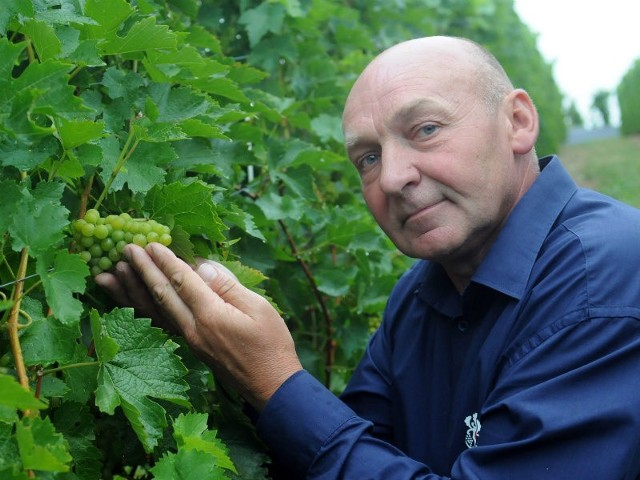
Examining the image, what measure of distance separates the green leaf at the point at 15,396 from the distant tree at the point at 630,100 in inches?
1128

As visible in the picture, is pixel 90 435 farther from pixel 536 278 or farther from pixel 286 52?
pixel 286 52

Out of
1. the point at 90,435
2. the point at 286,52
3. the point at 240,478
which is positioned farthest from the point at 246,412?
the point at 286,52

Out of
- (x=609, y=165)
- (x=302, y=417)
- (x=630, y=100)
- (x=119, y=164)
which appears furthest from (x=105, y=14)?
(x=630, y=100)

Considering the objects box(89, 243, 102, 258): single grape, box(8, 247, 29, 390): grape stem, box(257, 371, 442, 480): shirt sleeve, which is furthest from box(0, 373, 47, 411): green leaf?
box(257, 371, 442, 480): shirt sleeve

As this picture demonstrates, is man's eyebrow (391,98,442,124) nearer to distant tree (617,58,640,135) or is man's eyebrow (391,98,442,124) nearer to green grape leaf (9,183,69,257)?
green grape leaf (9,183,69,257)

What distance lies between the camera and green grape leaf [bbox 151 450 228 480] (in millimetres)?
1445

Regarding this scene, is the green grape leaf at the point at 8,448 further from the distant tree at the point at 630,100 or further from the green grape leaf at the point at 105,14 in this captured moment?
the distant tree at the point at 630,100

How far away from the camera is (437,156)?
7.26 ft

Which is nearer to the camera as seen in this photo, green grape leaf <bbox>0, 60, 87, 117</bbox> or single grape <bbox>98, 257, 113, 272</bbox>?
green grape leaf <bbox>0, 60, 87, 117</bbox>

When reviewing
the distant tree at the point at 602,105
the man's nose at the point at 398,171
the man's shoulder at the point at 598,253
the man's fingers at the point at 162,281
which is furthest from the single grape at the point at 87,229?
the distant tree at the point at 602,105

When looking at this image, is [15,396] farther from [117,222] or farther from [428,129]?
[428,129]

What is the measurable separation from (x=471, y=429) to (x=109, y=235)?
3.39ft

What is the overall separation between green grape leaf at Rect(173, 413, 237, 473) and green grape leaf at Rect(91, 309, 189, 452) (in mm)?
32

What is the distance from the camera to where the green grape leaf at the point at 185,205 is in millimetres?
1801
